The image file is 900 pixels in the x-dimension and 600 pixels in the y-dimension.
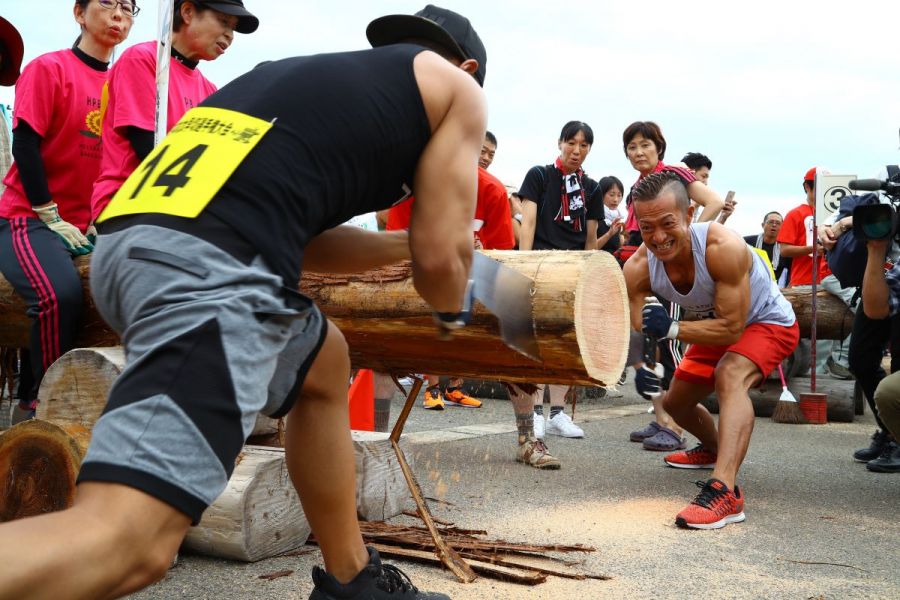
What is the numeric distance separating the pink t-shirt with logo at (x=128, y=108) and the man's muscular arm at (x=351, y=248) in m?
1.58

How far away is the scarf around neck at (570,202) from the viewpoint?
596 cm

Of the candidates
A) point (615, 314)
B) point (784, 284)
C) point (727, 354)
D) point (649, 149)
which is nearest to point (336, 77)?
point (615, 314)

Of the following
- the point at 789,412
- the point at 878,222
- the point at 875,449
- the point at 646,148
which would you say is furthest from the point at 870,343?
the point at 789,412

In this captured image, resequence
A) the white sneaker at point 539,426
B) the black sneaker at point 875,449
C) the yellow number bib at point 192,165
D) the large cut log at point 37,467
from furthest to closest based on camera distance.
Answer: the white sneaker at point 539,426
the black sneaker at point 875,449
the large cut log at point 37,467
the yellow number bib at point 192,165

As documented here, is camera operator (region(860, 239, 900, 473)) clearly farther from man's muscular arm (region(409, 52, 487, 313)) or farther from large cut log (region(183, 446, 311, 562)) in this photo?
man's muscular arm (region(409, 52, 487, 313))

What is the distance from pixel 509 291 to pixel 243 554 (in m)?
1.26

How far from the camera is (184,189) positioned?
1613 millimetres

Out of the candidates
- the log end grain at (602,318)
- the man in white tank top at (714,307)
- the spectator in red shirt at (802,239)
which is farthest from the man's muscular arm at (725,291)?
the spectator in red shirt at (802,239)

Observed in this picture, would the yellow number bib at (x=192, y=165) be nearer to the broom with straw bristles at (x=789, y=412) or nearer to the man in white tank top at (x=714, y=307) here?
the man in white tank top at (x=714, y=307)

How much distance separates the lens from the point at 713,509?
3.61 m

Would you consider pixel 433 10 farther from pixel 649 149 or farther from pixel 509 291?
pixel 649 149

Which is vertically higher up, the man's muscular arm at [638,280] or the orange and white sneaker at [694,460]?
the man's muscular arm at [638,280]

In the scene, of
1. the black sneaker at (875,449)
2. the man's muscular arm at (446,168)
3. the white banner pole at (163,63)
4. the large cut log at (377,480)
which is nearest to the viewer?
the man's muscular arm at (446,168)

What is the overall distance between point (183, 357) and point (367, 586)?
0.89 meters
